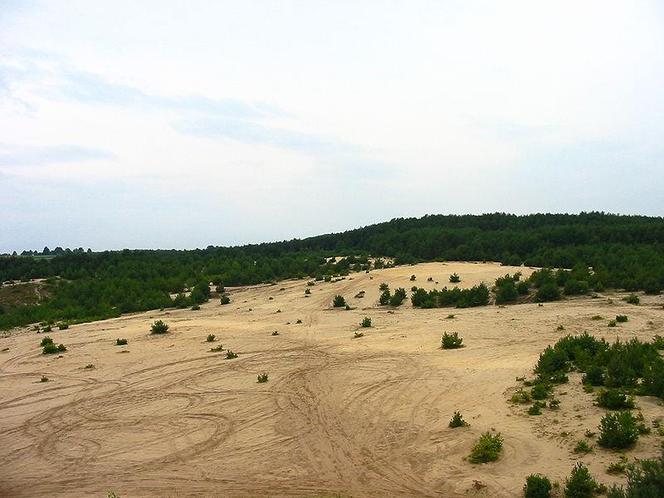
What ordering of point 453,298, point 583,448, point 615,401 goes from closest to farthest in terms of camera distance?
1. point 583,448
2. point 615,401
3. point 453,298

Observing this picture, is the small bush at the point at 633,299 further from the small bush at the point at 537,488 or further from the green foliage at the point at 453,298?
the small bush at the point at 537,488

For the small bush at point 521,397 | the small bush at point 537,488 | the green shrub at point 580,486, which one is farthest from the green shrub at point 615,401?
the small bush at point 537,488

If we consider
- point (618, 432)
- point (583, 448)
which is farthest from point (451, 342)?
point (618, 432)

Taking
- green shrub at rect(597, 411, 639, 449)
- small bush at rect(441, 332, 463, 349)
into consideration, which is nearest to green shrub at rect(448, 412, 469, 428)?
green shrub at rect(597, 411, 639, 449)

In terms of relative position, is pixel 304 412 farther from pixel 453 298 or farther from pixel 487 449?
pixel 453 298

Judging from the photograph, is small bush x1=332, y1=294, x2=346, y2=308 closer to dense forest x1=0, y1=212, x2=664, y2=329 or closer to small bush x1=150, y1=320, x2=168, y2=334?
dense forest x1=0, y1=212, x2=664, y2=329
